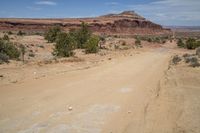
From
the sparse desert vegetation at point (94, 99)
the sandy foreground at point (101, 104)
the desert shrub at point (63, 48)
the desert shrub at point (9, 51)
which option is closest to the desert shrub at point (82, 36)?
the desert shrub at point (63, 48)

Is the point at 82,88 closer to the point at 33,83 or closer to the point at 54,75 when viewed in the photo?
the point at 33,83

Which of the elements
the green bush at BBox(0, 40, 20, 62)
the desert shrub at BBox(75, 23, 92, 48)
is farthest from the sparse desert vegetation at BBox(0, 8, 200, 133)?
the desert shrub at BBox(75, 23, 92, 48)

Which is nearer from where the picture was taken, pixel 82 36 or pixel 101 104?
pixel 101 104

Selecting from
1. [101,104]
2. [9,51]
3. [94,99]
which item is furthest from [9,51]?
[101,104]

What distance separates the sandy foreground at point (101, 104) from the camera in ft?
29.2

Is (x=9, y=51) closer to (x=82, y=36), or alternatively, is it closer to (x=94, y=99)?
(x=94, y=99)

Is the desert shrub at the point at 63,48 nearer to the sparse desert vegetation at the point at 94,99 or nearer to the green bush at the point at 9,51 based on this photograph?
the green bush at the point at 9,51

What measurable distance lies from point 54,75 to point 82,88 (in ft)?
13.3

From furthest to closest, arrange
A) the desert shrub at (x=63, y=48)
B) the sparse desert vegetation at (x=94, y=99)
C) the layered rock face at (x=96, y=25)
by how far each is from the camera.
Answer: the layered rock face at (x=96, y=25) < the desert shrub at (x=63, y=48) < the sparse desert vegetation at (x=94, y=99)

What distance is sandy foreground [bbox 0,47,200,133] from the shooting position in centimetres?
890

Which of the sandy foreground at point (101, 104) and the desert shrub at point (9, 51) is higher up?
the desert shrub at point (9, 51)

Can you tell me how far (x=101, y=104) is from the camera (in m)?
11.5

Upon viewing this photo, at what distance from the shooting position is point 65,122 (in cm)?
924

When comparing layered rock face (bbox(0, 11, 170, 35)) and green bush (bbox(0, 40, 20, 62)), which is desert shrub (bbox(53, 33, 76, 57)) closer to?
green bush (bbox(0, 40, 20, 62))
